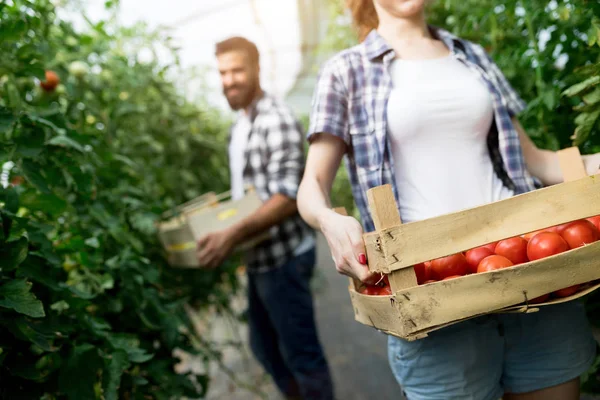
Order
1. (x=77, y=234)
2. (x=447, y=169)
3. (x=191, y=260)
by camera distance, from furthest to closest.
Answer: (x=191, y=260) < (x=77, y=234) < (x=447, y=169)

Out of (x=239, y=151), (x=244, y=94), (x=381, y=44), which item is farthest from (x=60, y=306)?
(x=244, y=94)

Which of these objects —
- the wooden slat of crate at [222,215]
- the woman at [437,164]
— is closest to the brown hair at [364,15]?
the woman at [437,164]

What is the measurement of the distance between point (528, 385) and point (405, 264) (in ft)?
1.40

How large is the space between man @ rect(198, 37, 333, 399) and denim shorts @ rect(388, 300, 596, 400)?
1.10 metres

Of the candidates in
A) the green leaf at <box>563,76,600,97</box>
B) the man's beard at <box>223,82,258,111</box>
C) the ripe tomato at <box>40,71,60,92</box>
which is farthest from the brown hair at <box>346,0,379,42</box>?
the ripe tomato at <box>40,71,60,92</box>

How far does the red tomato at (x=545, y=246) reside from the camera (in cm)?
89

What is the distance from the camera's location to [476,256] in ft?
3.16

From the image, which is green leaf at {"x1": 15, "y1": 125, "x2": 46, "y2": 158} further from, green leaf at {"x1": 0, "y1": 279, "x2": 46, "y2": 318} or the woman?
the woman

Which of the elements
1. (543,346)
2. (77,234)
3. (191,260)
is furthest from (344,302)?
(543,346)

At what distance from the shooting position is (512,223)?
0.89m

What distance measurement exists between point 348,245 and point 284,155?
122 centimetres

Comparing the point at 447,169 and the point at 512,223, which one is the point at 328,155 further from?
the point at 512,223

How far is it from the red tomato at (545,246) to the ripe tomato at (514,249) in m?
0.02

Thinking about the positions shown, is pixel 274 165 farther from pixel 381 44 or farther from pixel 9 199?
pixel 9 199
